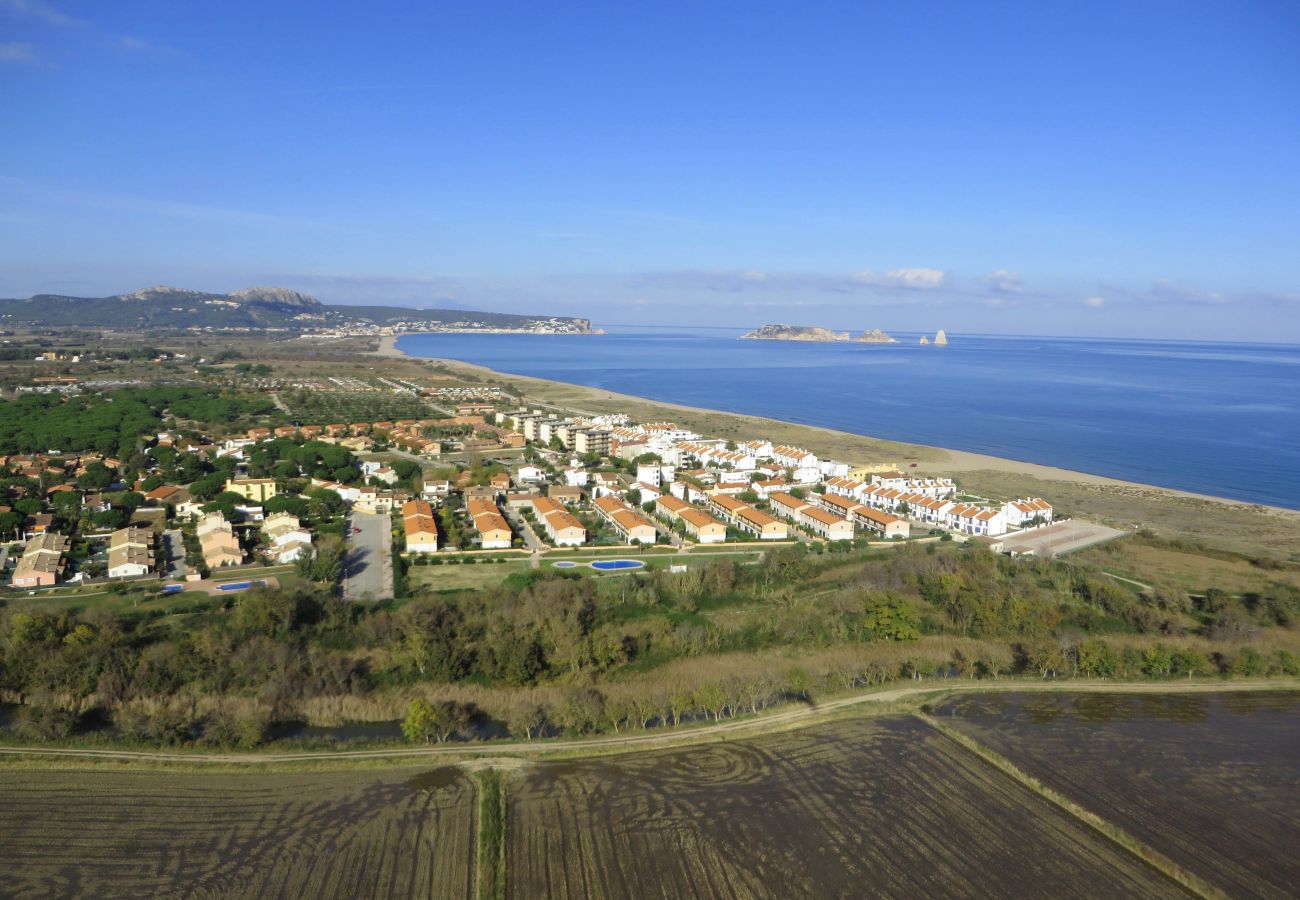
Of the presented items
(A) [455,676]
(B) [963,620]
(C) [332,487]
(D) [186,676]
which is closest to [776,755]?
(A) [455,676]

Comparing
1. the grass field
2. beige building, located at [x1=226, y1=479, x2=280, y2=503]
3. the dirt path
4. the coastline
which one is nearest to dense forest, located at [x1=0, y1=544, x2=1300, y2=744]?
the dirt path

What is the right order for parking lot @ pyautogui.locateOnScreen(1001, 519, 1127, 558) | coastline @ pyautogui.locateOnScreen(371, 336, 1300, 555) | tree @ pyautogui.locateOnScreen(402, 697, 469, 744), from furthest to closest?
coastline @ pyautogui.locateOnScreen(371, 336, 1300, 555) < parking lot @ pyautogui.locateOnScreen(1001, 519, 1127, 558) < tree @ pyautogui.locateOnScreen(402, 697, 469, 744)

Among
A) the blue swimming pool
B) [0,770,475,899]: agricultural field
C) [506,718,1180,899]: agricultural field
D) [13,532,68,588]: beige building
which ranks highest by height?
[13,532,68,588]: beige building

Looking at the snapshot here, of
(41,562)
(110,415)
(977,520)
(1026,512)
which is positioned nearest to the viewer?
(41,562)

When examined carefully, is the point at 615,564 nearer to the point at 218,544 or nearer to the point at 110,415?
the point at 218,544

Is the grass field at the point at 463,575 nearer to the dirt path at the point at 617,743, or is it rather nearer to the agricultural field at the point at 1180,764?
the dirt path at the point at 617,743

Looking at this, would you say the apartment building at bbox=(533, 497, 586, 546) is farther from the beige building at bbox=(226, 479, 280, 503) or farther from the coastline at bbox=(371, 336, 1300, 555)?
the coastline at bbox=(371, 336, 1300, 555)

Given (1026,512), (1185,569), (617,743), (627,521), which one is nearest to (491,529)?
(627,521)
